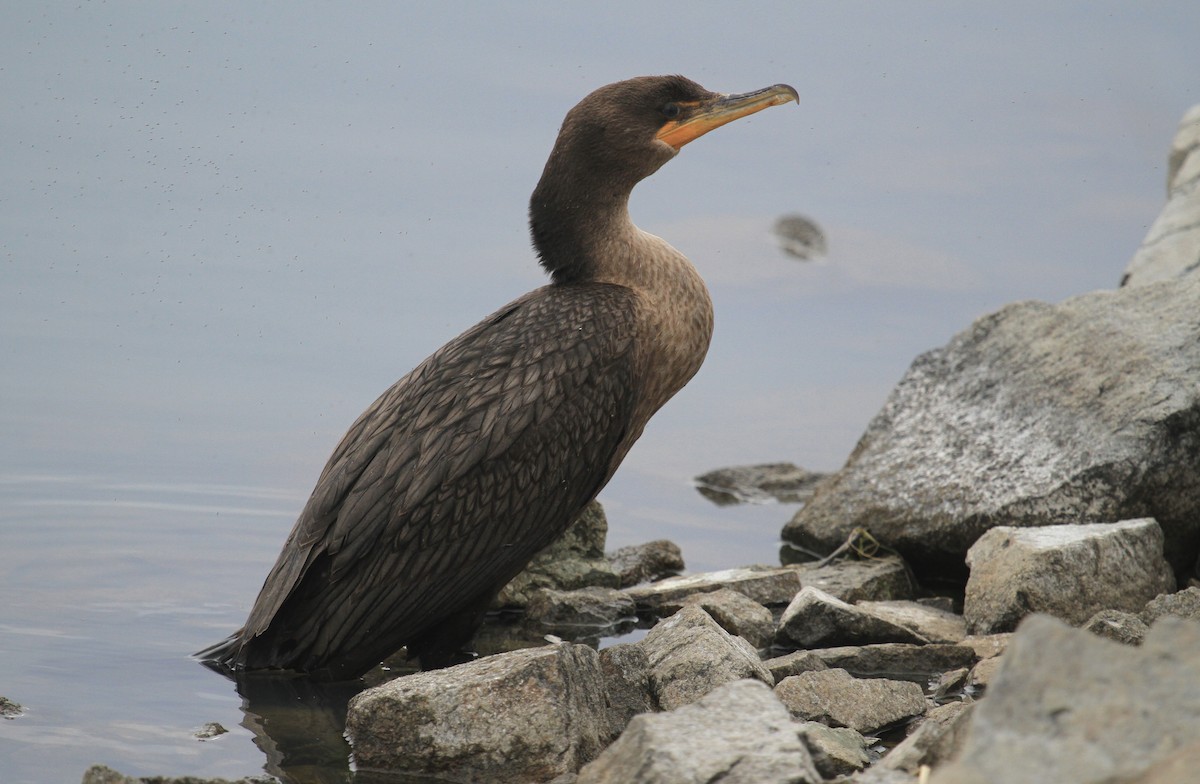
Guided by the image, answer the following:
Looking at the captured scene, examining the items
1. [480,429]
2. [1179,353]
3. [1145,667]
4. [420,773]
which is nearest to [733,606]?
[480,429]

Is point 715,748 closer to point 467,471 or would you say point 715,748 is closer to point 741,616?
point 467,471

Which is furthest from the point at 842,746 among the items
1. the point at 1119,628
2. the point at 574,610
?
the point at 574,610

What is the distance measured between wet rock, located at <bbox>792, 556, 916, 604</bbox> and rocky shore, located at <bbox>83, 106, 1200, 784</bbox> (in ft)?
0.06

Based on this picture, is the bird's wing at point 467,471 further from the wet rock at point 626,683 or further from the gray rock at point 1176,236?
the gray rock at point 1176,236

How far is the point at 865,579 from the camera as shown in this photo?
7.49m

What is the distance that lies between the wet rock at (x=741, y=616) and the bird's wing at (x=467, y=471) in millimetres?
981

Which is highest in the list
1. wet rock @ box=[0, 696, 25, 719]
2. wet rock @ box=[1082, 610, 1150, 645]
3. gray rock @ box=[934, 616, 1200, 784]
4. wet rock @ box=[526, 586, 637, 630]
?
wet rock @ box=[526, 586, 637, 630]

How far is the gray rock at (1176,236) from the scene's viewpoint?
9.86 meters

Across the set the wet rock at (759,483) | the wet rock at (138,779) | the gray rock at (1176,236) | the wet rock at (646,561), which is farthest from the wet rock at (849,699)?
the wet rock at (759,483)

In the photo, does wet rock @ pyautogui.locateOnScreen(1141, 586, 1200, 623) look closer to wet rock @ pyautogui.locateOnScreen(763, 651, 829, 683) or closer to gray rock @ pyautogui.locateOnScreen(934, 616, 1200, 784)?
wet rock @ pyautogui.locateOnScreen(763, 651, 829, 683)

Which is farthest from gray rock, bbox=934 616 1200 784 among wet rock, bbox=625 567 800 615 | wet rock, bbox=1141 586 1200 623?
wet rock, bbox=625 567 800 615

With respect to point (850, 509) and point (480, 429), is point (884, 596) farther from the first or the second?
point (480, 429)

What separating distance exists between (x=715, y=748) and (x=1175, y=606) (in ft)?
9.25

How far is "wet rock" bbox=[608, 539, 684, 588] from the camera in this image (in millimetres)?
8156
